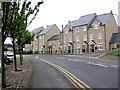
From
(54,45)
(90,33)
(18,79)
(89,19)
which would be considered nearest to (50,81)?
(18,79)

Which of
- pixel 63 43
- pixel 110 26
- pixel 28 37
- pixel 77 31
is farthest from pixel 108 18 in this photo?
pixel 28 37

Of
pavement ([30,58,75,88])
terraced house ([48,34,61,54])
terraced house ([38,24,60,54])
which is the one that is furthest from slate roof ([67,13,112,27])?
pavement ([30,58,75,88])

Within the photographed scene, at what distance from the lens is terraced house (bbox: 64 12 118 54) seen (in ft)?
245

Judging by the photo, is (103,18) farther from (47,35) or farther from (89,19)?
(47,35)

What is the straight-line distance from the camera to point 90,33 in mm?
79250

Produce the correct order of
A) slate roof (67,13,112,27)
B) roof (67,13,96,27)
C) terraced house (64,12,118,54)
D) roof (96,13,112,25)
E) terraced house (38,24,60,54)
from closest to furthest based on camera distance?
1. terraced house (64,12,118,54)
2. roof (96,13,112,25)
3. slate roof (67,13,112,27)
4. roof (67,13,96,27)
5. terraced house (38,24,60,54)

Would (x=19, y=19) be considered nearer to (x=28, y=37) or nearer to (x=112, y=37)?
(x=28, y=37)

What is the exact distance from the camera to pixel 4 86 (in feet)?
44.5

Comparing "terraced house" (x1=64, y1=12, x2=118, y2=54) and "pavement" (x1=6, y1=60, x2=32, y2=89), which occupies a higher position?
"terraced house" (x1=64, y1=12, x2=118, y2=54)

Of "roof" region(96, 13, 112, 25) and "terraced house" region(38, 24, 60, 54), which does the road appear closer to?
"roof" region(96, 13, 112, 25)

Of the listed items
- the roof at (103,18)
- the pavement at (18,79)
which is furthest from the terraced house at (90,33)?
the pavement at (18,79)

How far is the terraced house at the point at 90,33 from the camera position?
74562 mm

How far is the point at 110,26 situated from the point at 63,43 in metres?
21.8

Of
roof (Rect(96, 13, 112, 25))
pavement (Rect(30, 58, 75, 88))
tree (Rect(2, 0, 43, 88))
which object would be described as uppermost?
roof (Rect(96, 13, 112, 25))
